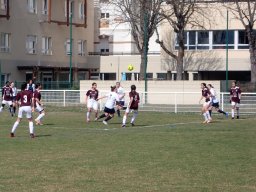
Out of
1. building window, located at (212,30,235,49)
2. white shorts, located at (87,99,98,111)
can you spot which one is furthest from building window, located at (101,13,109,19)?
white shorts, located at (87,99,98,111)

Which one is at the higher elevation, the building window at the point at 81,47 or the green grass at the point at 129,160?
the building window at the point at 81,47

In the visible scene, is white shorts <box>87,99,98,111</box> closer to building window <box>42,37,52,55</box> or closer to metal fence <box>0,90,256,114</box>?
metal fence <box>0,90,256,114</box>

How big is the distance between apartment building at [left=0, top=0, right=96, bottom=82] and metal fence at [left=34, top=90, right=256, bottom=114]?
12140 mm

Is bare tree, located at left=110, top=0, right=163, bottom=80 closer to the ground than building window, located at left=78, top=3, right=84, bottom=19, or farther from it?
closer to the ground

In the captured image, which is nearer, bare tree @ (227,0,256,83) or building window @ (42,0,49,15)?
bare tree @ (227,0,256,83)

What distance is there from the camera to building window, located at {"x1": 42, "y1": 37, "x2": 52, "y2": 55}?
6494 cm

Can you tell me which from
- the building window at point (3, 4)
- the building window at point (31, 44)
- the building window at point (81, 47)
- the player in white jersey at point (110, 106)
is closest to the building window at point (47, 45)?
the building window at point (31, 44)

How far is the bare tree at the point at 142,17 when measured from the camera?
181 ft

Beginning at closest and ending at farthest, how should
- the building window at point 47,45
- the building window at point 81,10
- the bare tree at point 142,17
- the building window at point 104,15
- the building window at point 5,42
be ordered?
the bare tree at point 142,17 < the building window at point 5,42 < the building window at point 47,45 < the building window at point 81,10 < the building window at point 104,15

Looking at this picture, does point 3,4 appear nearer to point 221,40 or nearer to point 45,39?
point 45,39

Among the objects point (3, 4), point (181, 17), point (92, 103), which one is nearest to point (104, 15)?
point (3, 4)

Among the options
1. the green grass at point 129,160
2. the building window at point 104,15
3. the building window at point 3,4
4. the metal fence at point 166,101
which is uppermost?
the building window at point 104,15

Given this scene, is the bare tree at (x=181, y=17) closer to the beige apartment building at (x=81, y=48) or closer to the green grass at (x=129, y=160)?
the beige apartment building at (x=81, y=48)

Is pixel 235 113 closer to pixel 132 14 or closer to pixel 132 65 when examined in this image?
pixel 132 14
